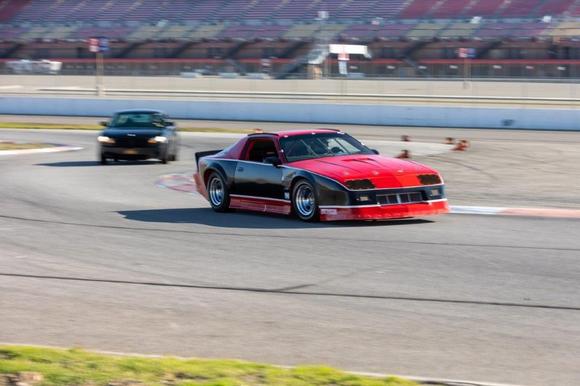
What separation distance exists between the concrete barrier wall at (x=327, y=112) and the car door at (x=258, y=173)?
2283 cm

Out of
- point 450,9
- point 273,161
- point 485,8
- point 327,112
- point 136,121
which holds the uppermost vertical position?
point 450,9

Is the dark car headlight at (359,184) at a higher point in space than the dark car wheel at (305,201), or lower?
higher

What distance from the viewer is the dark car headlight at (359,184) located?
1235 centimetres

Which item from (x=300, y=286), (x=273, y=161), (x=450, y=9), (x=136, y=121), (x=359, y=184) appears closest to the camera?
(x=300, y=286)

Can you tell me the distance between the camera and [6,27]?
8306cm

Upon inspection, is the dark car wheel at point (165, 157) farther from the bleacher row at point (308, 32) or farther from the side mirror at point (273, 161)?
the bleacher row at point (308, 32)

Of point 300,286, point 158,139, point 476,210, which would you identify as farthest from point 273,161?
point 158,139

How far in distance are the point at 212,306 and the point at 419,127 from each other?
2989 centimetres

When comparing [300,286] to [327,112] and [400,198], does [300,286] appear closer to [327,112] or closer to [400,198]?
[400,198]

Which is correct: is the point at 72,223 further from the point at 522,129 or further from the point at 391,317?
the point at 522,129

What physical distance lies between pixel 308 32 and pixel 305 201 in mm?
61221

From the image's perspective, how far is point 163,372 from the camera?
18.4 ft

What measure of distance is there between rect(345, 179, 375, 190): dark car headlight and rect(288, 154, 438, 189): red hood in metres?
0.05

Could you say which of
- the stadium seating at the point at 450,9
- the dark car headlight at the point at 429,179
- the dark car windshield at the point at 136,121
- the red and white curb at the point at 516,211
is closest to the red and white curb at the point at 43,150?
the dark car windshield at the point at 136,121
